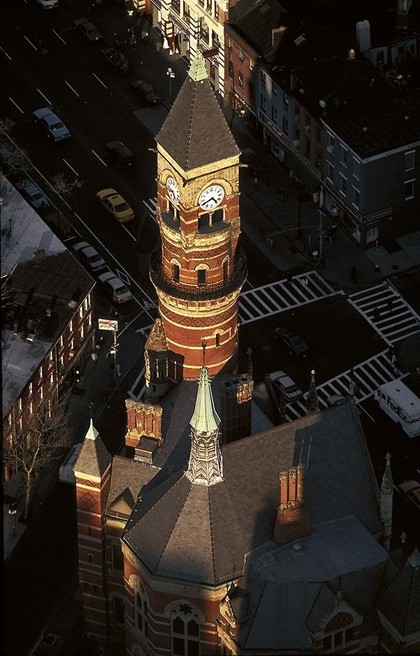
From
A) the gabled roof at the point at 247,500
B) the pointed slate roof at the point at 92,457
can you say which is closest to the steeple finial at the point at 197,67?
the gabled roof at the point at 247,500

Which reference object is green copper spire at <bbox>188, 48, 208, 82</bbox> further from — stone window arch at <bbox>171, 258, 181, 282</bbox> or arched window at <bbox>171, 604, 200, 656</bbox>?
arched window at <bbox>171, 604, 200, 656</bbox>

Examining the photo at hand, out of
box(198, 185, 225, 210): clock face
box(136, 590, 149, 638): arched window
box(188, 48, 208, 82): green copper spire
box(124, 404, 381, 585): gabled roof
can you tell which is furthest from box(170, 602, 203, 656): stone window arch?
box(188, 48, 208, 82): green copper spire

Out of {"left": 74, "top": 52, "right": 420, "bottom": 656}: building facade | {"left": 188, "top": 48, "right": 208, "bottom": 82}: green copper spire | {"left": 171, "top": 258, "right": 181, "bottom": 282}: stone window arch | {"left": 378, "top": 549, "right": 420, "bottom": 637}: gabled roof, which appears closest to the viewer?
{"left": 378, "top": 549, "right": 420, "bottom": 637}: gabled roof

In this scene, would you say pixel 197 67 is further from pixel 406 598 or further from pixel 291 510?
pixel 406 598

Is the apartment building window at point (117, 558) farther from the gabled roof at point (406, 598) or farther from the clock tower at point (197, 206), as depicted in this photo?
the gabled roof at point (406, 598)

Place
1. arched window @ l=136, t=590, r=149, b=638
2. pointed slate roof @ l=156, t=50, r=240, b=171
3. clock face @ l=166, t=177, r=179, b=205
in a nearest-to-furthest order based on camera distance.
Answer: pointed slate roof @ l=156, t=50, r=240, b=171 < arched window @ l=136, t=590, r=149, b=638 < clock face @ l=166, t=177, r=179, b=205

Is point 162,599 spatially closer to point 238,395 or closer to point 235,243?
point 238,395
